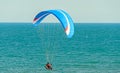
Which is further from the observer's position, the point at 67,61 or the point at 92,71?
the point at 67,61

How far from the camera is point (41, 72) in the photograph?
5572 centimetres

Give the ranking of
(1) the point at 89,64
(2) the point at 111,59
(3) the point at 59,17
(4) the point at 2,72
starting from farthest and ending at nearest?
(2) the point at 111,59 → (1) the point at 89,64 → (4) the point at 2,72 → (3) the point at 59,17

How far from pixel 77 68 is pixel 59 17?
797 inches

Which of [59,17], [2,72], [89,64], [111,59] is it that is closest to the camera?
[59,17]

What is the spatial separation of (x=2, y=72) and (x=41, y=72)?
5289 mm

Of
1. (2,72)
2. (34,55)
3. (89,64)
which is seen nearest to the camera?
(2,72)

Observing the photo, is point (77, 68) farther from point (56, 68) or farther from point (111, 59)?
point (111, 59)

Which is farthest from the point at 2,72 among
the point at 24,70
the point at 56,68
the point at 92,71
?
the point at 92,71

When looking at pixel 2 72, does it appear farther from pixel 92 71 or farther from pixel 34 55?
pixel 34 55

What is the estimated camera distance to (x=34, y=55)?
7656 centimetres

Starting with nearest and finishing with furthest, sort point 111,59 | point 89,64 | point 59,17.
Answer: point 59,17, point 89,64, point 111,59

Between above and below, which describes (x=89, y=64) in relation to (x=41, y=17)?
below

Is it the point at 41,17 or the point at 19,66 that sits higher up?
the point at 41,17

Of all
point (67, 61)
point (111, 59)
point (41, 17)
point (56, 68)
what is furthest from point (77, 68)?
point (41, 17)
